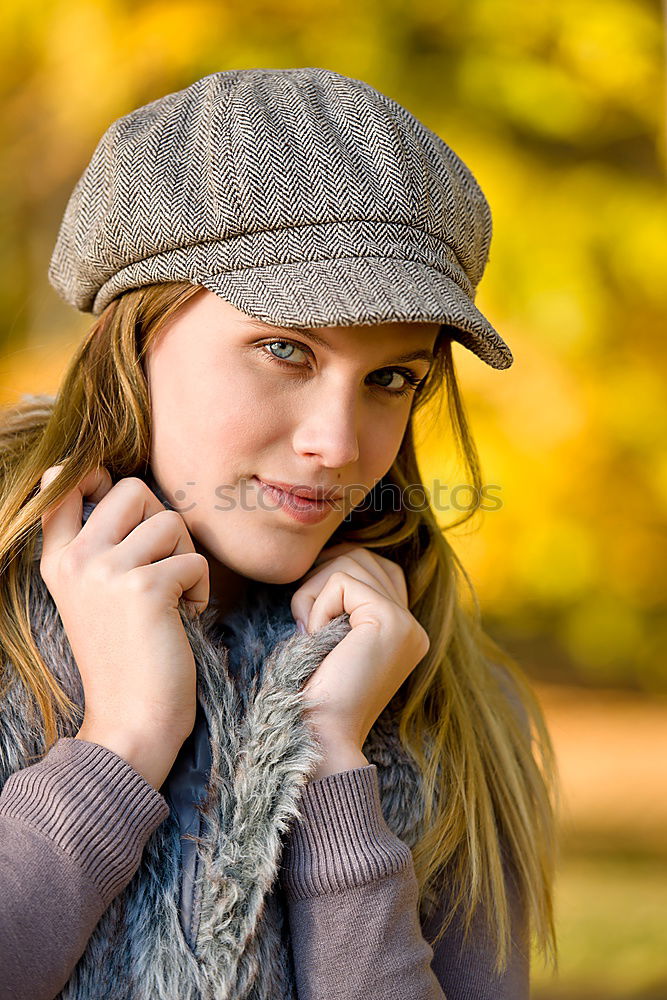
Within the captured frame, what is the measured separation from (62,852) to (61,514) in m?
0.53

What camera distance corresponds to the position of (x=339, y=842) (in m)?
1.47

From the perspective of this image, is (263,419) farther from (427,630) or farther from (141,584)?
(427,630)

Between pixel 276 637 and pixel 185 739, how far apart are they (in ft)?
0.93

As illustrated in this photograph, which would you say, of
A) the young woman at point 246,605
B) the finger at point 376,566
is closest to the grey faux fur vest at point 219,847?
the young woman at point 246,605

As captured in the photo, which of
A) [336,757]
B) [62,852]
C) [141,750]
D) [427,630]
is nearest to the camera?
[62,852]

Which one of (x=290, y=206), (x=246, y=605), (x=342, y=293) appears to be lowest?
(x=246, y=605)

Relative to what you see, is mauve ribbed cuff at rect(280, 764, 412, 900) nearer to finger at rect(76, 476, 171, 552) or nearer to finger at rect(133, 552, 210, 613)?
finger at rect(133, 552, 210, 613)

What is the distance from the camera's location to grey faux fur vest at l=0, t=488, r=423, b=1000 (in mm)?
1430

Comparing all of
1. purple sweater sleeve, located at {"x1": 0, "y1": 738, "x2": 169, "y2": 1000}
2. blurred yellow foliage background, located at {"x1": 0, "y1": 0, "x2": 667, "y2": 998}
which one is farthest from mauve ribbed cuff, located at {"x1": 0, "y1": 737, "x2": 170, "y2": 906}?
blurred yellow foliage background, located at {"x1": 0, "y1": 0, "x2": 667, "y2": 998}

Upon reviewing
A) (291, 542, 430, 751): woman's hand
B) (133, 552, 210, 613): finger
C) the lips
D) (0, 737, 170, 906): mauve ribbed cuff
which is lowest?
(0, 737, 170, 906): mauve ribbed cuff

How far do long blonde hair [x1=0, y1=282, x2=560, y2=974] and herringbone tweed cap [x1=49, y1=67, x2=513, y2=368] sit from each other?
114 millimetres

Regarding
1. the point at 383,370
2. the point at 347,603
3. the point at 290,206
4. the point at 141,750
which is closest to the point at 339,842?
the point at 141,750

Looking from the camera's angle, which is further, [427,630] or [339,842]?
[427,630]

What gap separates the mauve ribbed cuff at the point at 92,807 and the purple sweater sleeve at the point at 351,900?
0.22 meters
